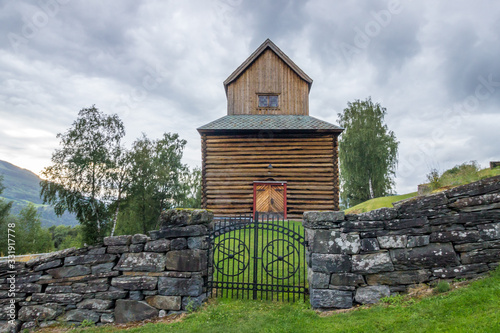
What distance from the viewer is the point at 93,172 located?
70.2 ft

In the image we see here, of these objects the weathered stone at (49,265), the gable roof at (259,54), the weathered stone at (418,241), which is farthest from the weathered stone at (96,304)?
the gable roof at (259,54)

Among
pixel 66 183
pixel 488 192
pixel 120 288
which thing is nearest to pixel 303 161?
pixel 488 192

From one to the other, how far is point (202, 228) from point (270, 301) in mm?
2166

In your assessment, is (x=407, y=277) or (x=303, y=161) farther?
(x=303, y=161)

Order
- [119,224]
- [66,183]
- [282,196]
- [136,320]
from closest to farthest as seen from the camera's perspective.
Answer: [136,320], [282,196], [66,183], [119,224]

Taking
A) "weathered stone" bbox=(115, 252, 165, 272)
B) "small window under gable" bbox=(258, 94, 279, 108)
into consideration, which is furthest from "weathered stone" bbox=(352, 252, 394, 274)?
"small window under gable" bbox=(258, 94, 279, 108)

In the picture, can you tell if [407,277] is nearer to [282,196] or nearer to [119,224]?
[282,196]

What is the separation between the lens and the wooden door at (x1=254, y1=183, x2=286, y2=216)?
14883mm

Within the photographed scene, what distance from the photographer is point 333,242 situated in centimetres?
531

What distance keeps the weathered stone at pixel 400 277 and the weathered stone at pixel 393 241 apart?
51 centimetres

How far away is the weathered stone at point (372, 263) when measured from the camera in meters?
5.09

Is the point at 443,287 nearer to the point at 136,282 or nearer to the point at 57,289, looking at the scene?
the point at 136,282

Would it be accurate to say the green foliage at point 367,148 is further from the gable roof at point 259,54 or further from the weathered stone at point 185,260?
the weathered stone at point 185,260

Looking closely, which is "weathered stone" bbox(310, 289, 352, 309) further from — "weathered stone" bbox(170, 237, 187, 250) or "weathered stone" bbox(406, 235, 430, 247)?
"weathered stone" bbox(170, 237, 187, 250)
